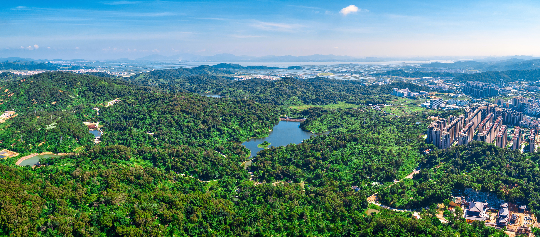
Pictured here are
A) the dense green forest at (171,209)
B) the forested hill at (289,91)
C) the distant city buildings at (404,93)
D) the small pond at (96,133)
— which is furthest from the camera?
the distant city buildings at (404,93)

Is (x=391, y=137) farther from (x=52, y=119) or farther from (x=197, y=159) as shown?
(x=52, y=119)

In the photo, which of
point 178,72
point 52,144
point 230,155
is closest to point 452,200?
point 230,155

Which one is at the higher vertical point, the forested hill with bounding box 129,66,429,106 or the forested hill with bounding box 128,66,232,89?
the forested hill with bounding box 128,66,232,89

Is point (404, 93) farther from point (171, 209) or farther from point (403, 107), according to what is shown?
point (171, 209)

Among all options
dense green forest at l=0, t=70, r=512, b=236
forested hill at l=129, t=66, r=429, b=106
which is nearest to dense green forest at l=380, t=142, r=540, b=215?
dense green forest at l=0, t=70, r=512, b=236

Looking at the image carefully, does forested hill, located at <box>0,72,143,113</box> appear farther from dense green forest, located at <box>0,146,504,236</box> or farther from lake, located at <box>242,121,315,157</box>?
dense green forest, located at <box>0,146,504,236</box>

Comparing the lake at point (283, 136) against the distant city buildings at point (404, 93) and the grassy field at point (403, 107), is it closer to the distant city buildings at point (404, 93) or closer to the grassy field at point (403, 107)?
the grassy field at point (403, 107)

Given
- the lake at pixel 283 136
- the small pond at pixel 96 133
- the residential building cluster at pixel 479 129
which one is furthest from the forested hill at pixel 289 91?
the small pond at pixel 96 133
